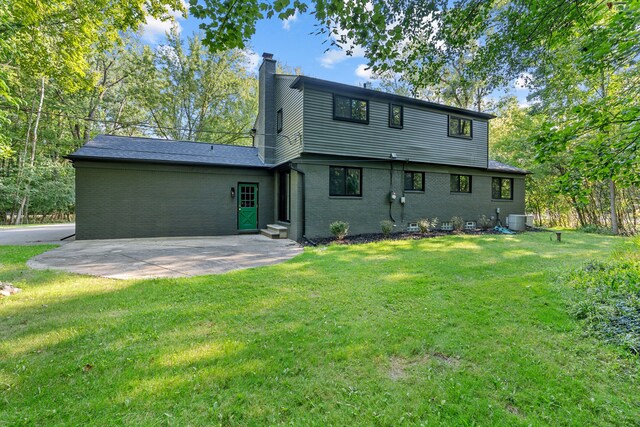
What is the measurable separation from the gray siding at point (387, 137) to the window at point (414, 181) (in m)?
0.63

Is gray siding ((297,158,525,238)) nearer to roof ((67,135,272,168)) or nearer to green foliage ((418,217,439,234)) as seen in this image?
green foliage ((418,217,439,234))

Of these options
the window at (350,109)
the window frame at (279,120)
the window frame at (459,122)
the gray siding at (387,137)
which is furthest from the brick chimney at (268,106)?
the window frame at (459,122)

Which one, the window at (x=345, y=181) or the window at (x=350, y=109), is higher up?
the window at (x=350, y=109)

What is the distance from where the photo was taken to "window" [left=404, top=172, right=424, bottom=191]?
11523mm

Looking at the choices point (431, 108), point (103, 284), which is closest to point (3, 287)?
point (103, 284)

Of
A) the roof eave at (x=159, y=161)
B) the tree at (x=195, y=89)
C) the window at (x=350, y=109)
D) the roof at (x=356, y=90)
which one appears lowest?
the roof eave at (x=159, y=161)

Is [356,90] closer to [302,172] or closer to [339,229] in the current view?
[302,172]

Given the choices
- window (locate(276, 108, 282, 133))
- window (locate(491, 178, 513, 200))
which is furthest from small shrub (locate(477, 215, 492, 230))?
window (locate(276, 108, 282, 133))

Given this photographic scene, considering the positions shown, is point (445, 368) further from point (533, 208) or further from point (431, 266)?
point (533, 208)

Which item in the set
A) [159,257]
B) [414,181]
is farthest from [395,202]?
[159,257]

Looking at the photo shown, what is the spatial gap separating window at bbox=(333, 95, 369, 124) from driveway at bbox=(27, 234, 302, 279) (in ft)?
16.1

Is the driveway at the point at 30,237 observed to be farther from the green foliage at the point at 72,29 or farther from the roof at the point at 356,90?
the roof at the point at 356,90

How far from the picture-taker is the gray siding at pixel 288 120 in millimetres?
9734

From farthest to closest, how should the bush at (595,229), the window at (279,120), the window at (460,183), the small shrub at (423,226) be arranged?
the bush at (595,229), the window at (460,183), the window at (279,120), the small shrub at (423,226)
